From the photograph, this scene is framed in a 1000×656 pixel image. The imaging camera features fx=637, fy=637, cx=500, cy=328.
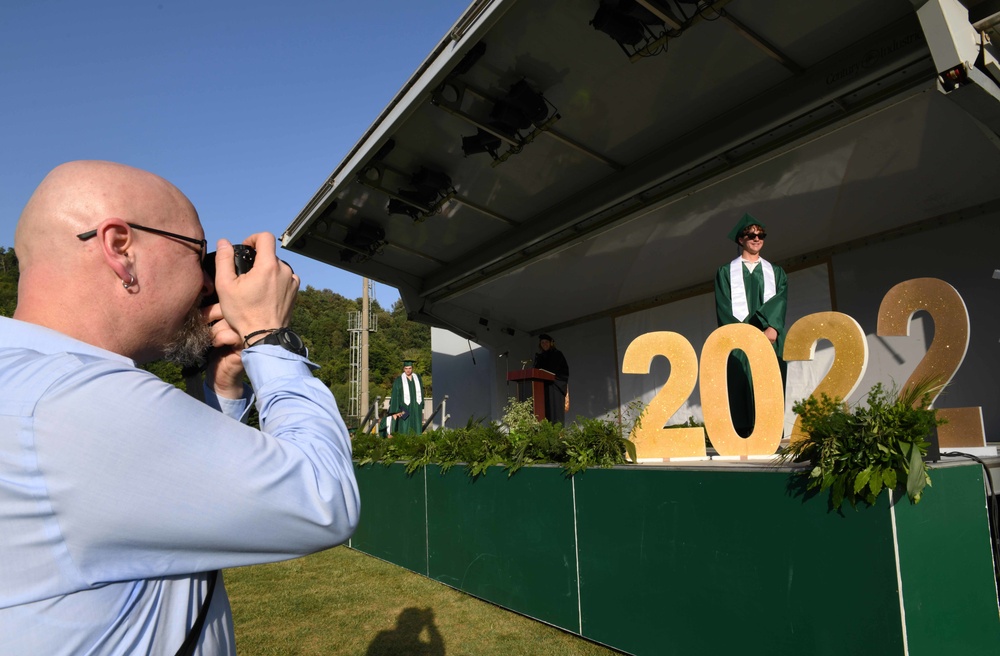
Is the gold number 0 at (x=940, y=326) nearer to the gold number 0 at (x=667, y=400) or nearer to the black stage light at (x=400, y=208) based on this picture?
the gold number 0 at (x=667, y=400)

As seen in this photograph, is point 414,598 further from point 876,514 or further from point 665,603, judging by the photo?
point 876,514

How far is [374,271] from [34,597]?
10363 millimetres

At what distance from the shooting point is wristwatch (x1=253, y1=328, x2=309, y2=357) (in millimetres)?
1027

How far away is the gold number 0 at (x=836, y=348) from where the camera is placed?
3359mm

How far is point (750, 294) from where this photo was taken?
15.7ft

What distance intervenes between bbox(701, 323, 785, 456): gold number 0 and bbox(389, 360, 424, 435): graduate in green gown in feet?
32.3

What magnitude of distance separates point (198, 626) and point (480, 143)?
6632 mm

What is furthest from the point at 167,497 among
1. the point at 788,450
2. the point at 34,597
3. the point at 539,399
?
the point at 539,399

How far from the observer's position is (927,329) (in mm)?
6848

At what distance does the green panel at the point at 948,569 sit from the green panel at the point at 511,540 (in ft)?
6.82

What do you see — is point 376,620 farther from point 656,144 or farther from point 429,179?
point 656,144

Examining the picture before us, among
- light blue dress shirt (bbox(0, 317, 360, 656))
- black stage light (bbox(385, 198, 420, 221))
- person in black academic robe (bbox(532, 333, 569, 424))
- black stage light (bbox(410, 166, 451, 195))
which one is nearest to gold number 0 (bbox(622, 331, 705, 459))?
light blue dress shirt (bbox(0, 317, 360, 656))

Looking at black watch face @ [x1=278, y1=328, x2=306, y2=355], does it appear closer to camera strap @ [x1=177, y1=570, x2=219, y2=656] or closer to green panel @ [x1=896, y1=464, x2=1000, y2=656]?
camera strap @ [x1=177, y1=570, x2=219, y2=656]

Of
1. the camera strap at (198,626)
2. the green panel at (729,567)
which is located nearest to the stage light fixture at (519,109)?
the green panel at (729,567)
